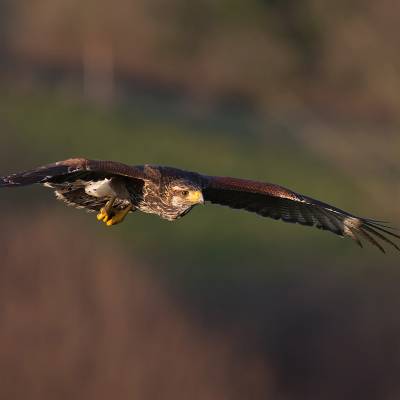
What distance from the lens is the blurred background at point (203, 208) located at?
16297 millimetres

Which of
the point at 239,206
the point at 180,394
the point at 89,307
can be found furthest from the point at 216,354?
the point at 239,206

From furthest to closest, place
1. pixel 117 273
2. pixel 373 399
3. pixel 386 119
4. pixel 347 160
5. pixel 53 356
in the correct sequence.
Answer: pixel 386 119 < pixel 347 160 < pixel 373 399 < pixel 117 273 < pixel 53 356

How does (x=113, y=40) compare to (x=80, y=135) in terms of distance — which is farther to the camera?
(x=113, y=40)

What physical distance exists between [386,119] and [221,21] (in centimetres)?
563

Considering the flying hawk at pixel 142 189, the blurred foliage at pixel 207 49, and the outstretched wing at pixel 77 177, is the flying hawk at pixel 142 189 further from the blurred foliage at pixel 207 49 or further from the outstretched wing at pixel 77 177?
the blurred foliage at pixel 207 49

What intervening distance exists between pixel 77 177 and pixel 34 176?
2.76 ft

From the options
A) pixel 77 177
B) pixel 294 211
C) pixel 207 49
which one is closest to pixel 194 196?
pixel 77 177

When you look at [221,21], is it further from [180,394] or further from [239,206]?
[239,206]

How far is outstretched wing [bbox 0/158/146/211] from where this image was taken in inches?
350

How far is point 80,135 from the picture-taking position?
22891 millimetres

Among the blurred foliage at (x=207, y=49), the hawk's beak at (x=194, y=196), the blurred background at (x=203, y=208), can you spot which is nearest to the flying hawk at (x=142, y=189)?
the hawk's beak at (x=194, y=196)

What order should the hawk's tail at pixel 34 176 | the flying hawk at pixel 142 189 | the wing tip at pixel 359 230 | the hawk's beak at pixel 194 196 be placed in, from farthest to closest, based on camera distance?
the wing tip at pixel 359 230 → the hawk's beak at pixel 194 196 → the flying hawk at pixel 142 189 → the hawk's tail at pixel 34 176

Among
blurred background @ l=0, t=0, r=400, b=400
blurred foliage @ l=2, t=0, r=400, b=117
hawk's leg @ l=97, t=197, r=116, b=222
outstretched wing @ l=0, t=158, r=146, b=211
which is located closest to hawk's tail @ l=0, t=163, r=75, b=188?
outstretched wing @ l=0, t=158, r=146, b=211

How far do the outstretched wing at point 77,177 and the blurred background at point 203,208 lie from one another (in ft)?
18.4
